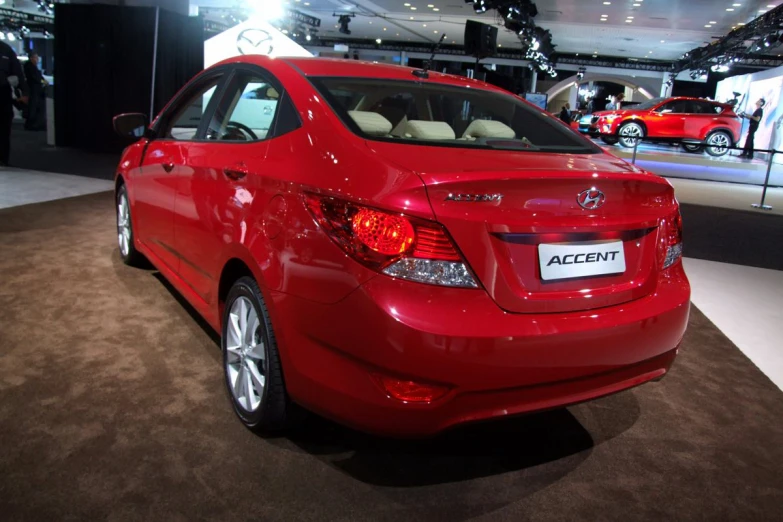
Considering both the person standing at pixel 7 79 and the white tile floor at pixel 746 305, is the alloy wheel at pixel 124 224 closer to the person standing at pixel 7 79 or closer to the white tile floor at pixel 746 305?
the white tile floor at pixel 746 305

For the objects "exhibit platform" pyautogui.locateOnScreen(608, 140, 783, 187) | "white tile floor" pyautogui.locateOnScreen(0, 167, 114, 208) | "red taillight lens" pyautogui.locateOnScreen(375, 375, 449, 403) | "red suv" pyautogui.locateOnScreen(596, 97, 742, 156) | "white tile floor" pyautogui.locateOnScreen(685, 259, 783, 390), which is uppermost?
"red suv" pyautogui.locateOnScreen(596, 97, 742, 156)

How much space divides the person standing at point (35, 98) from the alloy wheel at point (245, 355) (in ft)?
44.1

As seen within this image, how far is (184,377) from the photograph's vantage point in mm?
2582

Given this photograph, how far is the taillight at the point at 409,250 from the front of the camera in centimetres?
158

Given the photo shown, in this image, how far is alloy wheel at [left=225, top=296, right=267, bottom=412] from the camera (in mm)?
2084

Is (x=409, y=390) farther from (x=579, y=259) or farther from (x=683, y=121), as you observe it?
(x=683, y=121)

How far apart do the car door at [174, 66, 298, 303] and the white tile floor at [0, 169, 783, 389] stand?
2.60 metres

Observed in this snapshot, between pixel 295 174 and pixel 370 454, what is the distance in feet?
3.18

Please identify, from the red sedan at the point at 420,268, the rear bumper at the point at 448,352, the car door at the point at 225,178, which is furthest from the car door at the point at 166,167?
the rear bumper at the point at 448,352

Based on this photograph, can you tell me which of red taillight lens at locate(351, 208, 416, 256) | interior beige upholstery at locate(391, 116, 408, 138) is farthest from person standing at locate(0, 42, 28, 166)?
red taillight lens at locate(351, 208, 416, 256)

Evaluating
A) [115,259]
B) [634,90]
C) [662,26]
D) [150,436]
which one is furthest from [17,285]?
[634,90]

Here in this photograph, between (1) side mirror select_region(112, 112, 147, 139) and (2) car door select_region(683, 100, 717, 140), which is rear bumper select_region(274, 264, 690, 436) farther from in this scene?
(2) car door select_region(683, 100, 717, 140)

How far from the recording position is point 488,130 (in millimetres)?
2455

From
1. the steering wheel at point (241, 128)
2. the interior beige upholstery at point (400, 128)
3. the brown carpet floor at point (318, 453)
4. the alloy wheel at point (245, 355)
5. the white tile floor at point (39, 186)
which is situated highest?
the interior beige upholstery at point (400, 128)
